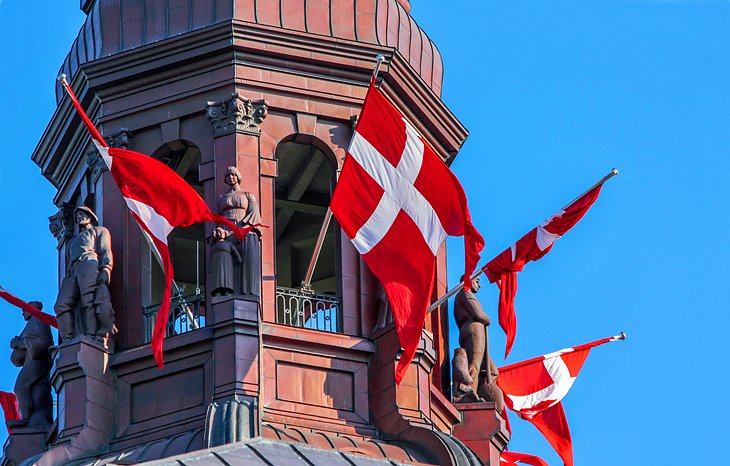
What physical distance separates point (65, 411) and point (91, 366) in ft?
2.97

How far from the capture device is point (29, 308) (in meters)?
70.6

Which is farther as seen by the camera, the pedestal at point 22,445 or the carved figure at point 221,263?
the pedestal at point 22,445

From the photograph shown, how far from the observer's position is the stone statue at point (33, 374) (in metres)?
69.8

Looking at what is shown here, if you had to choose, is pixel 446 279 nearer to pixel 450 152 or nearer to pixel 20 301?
pixel 450 152

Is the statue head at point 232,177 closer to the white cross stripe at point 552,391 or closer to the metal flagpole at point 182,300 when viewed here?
the metal flagpole at point 182,300

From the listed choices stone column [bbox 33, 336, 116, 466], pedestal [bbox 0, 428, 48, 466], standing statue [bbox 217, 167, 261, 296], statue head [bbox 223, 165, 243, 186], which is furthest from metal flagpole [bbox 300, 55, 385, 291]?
pedestal [bbox 0, 428, 48, 466]

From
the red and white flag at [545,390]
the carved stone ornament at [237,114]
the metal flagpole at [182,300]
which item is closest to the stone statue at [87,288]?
the metal flagpole at [182,300]

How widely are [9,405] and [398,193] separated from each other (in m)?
8.69

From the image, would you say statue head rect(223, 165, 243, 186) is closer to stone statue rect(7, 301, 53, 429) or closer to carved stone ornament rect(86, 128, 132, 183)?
carved stone ornament rect(86, 128, 132, 183)

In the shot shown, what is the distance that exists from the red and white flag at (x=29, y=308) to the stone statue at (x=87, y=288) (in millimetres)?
1993

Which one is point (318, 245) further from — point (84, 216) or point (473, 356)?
point (84, 216)

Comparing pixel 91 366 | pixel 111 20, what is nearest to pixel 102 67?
pixel 111 20

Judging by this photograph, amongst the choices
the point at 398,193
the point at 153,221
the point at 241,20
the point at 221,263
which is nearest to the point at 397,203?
the point at 398,193

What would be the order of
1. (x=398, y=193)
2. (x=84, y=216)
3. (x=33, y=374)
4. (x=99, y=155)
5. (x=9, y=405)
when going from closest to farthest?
1. (x=398, y=193)
2. (x=84, y=216)
3. (x=33, y=374)
4. (x=99, y=155)
5. (x=9, y=405)
